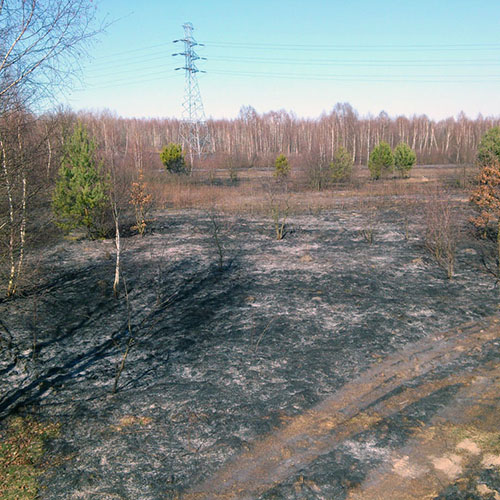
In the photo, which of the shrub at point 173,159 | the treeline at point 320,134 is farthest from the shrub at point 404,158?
the treeline at point 320,134

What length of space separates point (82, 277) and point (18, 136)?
455cm

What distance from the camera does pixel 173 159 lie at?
2755 cm

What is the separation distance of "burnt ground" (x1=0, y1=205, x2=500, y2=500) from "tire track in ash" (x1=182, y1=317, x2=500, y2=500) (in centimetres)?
2

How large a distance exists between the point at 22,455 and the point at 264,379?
8.54ft

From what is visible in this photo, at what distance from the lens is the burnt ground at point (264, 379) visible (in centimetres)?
373

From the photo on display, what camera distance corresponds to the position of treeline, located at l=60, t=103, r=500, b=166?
176ft

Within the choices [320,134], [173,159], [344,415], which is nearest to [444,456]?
[344,415]

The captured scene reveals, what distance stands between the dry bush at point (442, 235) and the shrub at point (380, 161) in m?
18.0

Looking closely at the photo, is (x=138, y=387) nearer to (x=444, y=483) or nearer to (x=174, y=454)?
(x=174, y=454)

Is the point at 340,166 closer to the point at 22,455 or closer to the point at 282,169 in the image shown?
the point at 282,169

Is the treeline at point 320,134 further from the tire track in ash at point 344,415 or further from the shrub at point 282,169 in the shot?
the tire track in ash at point 344,415

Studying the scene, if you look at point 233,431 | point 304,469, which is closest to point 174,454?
point 233,431

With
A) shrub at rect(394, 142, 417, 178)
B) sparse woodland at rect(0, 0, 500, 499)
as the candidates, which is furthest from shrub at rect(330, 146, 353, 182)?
sparse woodland at rect(0, 0, 500, 499)

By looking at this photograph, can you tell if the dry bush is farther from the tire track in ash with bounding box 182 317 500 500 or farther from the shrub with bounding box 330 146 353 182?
the shrub with bounding box 330 146 353 182
